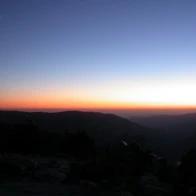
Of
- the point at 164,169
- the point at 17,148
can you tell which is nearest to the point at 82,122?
the point at 17,148

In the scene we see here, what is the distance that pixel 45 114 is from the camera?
129m

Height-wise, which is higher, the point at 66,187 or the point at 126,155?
the point at 126,155

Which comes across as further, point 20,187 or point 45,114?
point 45,114

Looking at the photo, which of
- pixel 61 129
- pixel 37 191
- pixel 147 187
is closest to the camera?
pixel 37 191

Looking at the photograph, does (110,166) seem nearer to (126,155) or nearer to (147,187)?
(126,155)

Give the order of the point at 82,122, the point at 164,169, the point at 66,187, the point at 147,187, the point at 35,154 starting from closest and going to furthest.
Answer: the point at 66,187 → the point at 147,187 → the point at 164,169 → the point at 35,154 → the point at 82,122

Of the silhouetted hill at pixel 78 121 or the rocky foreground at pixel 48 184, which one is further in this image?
the silhouetted hill at pixel 78 121

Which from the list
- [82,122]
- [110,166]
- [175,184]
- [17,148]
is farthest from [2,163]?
[82,122]

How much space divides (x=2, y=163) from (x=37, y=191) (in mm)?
5622

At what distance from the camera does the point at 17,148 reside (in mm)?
35156

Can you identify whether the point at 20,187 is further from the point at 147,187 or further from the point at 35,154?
the point at 35,154

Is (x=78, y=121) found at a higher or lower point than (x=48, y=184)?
lower

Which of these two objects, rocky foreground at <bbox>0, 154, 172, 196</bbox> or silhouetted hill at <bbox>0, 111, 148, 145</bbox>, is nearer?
rocky foreground at <bbox>0, 154, 172, 196</bbox>

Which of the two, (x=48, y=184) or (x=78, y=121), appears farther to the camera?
(x=78, y=121)
